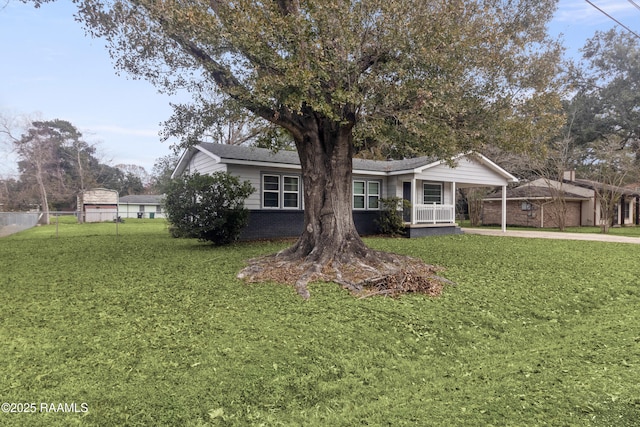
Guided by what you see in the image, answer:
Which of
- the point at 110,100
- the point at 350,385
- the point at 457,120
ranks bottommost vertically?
the point at 350,385

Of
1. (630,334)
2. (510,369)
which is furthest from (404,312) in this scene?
(630,334)

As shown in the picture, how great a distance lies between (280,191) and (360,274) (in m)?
7.83

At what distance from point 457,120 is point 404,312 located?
4.51 m

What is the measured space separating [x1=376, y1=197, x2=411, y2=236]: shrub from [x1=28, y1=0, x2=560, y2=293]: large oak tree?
714cm

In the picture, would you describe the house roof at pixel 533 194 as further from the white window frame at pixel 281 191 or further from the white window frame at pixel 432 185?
the white window frame at pixel 281 191

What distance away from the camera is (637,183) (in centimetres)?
2664

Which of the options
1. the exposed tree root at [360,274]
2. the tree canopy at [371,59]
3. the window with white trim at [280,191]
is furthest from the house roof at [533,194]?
the exposed tree root at [360,274]

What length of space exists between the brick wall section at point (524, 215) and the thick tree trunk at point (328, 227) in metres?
18.8

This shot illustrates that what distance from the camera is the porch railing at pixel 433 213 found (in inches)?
617

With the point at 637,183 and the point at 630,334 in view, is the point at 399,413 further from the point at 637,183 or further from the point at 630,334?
the point at 637,183

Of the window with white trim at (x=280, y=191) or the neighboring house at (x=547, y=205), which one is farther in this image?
the neighboring house at (x=547, y=205)

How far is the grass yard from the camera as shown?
8.68 ft

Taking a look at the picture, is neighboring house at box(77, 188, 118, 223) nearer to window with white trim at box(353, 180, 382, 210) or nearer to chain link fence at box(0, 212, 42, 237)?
chain link fence at box(0, 212, 42, 237)

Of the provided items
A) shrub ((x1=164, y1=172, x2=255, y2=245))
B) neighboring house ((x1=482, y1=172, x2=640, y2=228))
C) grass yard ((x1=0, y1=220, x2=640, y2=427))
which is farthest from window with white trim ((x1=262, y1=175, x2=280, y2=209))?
neighboring house ((x1=482, y1=172, x2=640, y2=228))
